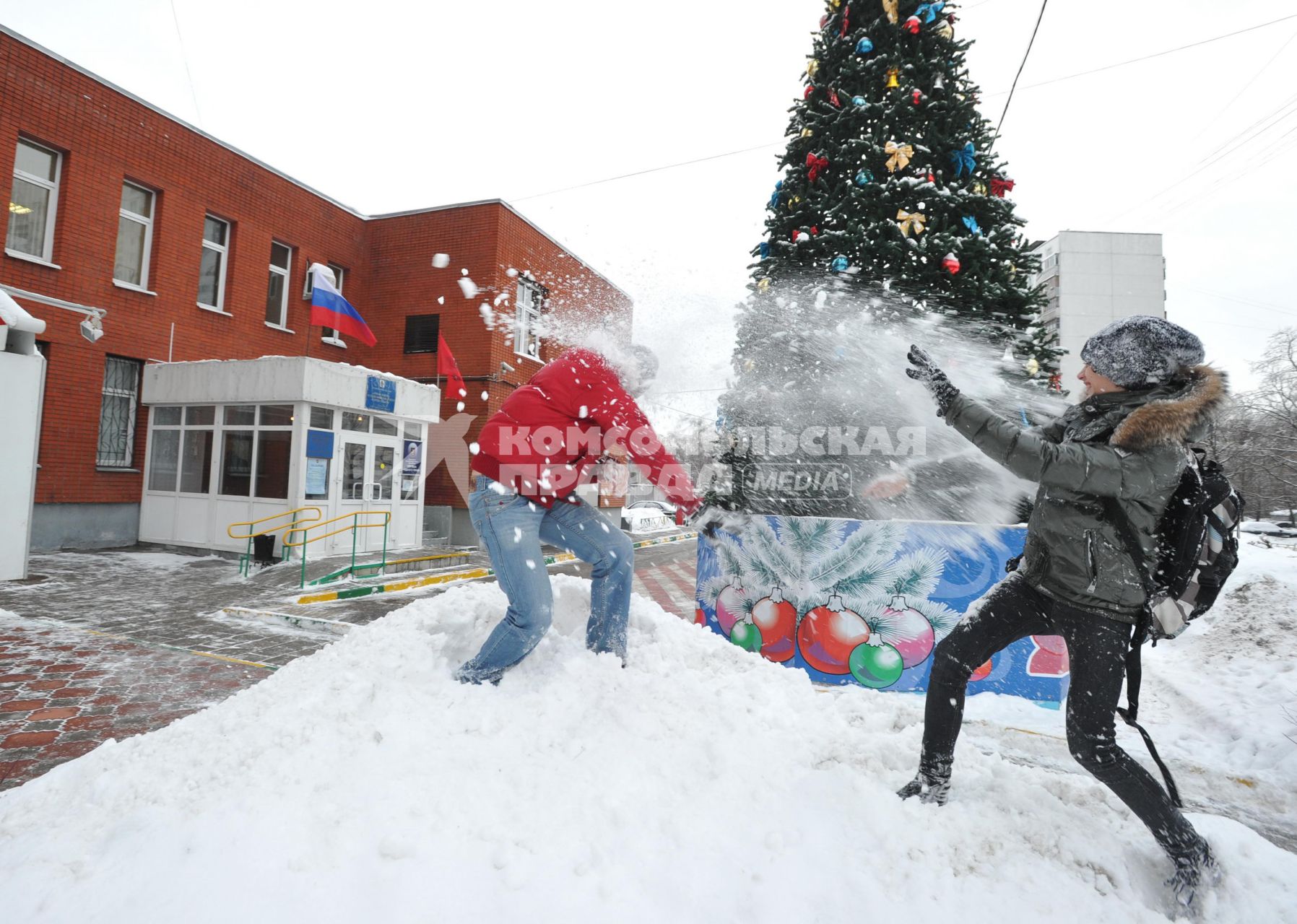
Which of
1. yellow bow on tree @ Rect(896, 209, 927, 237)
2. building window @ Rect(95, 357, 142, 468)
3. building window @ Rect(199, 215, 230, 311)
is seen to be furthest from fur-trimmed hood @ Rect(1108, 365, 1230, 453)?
building window @ Rect(199, 215, 230, 311)

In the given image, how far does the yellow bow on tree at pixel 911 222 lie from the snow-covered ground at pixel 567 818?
4.21 m

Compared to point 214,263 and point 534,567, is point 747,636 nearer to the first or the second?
point 534,567

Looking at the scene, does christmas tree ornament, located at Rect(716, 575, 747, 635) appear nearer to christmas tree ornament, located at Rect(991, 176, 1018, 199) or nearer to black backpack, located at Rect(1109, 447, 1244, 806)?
black backpack, located at Rect(1109, 447, 1244, 806)

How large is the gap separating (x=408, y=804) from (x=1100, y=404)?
2680mm

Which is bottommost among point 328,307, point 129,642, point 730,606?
point 129,642

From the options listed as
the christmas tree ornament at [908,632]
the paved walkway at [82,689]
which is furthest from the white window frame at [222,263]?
the christmas tree ornament at [908,632]

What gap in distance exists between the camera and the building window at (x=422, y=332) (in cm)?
1728

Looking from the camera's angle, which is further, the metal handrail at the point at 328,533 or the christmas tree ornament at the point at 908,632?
the metal handrail at the point at 328,533

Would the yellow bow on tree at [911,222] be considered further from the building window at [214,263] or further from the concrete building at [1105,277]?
the concrete building at [1105,277]

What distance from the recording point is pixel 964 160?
5930 millimetres

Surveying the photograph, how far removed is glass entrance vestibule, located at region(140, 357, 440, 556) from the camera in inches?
479

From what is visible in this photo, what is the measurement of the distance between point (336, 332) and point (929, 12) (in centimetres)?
1511

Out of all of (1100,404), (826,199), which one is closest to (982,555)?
(1100,404)

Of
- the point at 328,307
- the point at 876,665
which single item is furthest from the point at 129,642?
the point at 328,307
